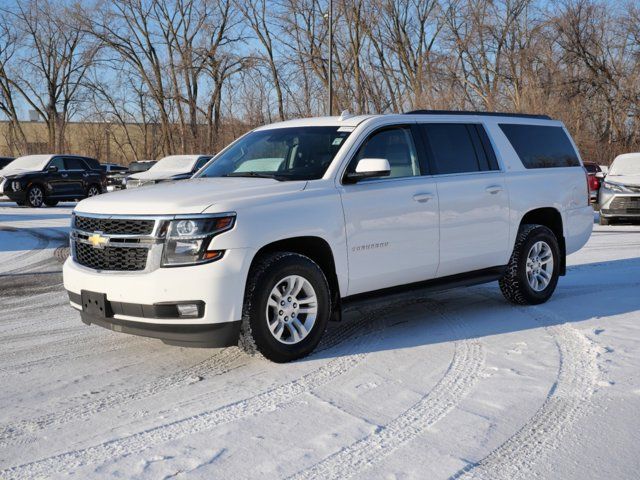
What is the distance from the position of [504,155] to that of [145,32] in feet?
145

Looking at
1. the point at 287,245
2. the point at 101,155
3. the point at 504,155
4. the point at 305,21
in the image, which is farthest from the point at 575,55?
the point at 287,245

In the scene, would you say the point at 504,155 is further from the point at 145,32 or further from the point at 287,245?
the point at 145,32

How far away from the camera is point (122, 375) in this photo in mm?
5180

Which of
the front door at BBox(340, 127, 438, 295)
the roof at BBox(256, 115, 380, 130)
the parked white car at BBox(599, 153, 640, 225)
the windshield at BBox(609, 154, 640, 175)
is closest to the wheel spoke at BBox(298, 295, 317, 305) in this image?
the front door at BBox(340, 127, 438, 295)

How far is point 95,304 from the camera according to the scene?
17.4 ft

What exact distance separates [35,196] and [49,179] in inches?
31.0

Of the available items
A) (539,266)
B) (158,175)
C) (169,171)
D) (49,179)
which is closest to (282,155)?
(539,266)

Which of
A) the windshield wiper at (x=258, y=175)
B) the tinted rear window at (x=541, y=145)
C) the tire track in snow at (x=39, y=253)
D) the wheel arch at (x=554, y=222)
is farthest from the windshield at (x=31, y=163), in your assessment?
the wheel arch at (x=554, y=222)

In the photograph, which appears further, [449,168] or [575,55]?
[575,55]

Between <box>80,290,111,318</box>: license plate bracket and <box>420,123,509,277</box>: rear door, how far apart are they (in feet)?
9.22

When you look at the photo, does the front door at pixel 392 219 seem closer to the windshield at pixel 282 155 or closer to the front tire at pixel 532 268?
the windshield at pixel 282 155

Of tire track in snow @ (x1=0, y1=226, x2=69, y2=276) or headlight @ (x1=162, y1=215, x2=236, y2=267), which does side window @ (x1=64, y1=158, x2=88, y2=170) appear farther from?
headlight @ (x1=162, y1=215, x2=236, y2=267)

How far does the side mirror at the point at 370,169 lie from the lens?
18.5ft

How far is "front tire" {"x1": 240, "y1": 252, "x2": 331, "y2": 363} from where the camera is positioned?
515cm
